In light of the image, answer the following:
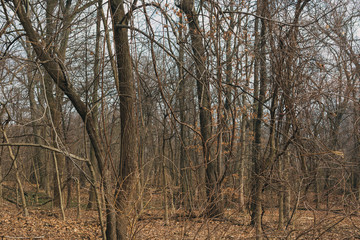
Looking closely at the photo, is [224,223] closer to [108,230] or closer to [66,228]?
[108,230]

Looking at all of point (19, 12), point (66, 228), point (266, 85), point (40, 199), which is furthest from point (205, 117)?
point (40, 199)

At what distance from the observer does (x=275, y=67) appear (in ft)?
14.6

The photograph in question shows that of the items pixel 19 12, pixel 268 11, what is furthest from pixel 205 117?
pixel 19 12

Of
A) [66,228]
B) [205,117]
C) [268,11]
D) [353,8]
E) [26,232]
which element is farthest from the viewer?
[353,8]

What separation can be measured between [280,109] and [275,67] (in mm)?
726

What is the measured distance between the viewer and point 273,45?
14.7 feet

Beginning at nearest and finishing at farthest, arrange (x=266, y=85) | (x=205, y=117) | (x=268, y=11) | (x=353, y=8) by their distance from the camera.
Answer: (x=268, y=11)
(x=266, y=85)
(x=205, y=117)
(x=353, y=8)

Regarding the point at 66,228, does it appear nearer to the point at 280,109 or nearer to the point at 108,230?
the point at 108,230

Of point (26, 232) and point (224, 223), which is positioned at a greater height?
point (224, 223)

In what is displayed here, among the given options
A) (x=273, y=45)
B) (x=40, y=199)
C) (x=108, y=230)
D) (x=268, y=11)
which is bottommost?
(x=40, y=199)

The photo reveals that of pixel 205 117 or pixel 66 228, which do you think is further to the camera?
pixel 205 117

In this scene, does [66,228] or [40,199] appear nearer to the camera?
[66,228]

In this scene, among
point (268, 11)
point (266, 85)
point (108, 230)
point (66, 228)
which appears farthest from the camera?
point (66, 228)

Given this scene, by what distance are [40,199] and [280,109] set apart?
37.4ft
